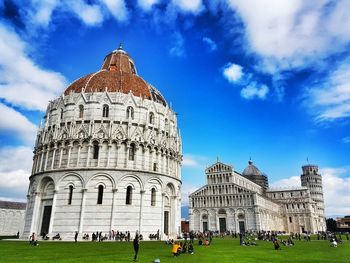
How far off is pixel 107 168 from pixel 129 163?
113 inches

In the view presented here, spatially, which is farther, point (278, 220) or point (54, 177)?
point (278, 220)

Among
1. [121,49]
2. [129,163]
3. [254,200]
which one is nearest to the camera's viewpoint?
[129,163]

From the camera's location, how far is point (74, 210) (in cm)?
3512

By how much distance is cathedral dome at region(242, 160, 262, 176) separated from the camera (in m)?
118

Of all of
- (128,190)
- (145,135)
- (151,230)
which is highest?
(145,135)

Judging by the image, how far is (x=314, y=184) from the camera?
129250 mm

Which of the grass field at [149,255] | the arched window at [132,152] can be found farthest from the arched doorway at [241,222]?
the grass field at [149,255]

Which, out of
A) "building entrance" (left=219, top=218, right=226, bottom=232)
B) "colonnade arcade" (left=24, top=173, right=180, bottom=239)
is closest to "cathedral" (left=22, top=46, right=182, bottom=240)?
"colonnade arcade" (left=24, top=173, right=180, bottom=239)

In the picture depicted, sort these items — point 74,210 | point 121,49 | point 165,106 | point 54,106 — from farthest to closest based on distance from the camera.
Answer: point 121,49
point 165,106
point 54,106
point 74,210

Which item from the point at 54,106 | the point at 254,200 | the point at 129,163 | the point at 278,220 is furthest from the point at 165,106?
the point at 278,220

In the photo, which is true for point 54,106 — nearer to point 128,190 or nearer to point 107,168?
point 107,168

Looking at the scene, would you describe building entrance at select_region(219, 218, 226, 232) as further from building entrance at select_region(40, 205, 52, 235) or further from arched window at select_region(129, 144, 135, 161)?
building entrance at select_region(40, 205, 52, 235)

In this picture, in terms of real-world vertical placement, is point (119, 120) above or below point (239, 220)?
above

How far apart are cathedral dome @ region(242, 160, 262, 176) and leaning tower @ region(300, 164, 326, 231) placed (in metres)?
26.6
